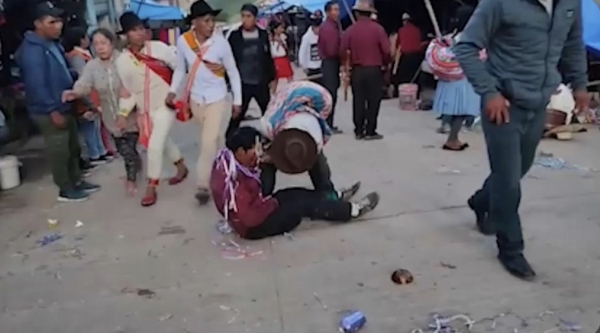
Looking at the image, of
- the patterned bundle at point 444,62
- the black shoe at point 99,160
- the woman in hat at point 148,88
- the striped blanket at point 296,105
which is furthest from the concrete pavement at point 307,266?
the patterned bundle at point 444,62

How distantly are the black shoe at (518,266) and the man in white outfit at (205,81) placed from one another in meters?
2.73

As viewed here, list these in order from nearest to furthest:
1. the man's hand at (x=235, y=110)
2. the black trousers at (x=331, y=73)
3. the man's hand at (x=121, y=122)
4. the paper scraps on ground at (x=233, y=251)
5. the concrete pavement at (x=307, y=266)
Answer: the concrete pavement at (x=307, y=266) → the paper scraps on ground at (x=233, y=251) → the man's hand at (x=235, y=110) → the man's hand at (x=121, y=122) → the black trousers at (x=331, y=73)

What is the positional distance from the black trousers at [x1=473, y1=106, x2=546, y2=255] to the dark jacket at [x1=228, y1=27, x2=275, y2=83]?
14.3ft

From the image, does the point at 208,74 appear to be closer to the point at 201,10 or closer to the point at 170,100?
the point at 170,100

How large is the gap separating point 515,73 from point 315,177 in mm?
2160

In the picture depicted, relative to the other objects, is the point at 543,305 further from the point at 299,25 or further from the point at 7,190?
the point at 299,25

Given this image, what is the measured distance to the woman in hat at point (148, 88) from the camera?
6070mm

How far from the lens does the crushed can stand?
3.67 meters

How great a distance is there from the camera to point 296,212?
204 inches

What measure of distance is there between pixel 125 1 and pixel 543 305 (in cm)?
1684

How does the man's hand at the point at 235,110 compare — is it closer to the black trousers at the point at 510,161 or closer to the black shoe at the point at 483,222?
the black shoe at the point at 483,222

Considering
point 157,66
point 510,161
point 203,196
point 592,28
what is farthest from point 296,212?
point 592,28

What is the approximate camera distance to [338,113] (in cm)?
1116

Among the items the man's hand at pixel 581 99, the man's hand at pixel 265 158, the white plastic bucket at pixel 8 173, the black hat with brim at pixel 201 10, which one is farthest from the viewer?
the white plastic bucket at pixel 8 173
